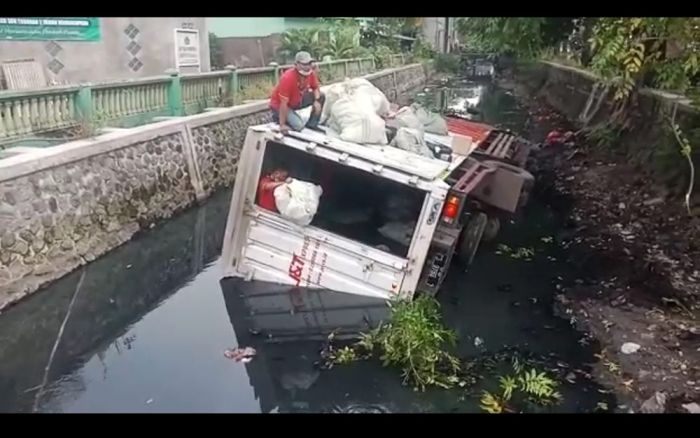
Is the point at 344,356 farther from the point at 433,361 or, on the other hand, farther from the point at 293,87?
the point at 293,87

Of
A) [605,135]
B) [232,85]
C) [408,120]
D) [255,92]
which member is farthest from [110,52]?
[605,135]

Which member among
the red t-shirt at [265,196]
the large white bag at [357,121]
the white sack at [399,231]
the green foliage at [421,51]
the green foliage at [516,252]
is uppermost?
the large white bag at [357,121]

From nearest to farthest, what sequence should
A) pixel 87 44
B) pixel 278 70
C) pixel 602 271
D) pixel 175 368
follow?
pixel 175 368 < pixel 602 271 < pixel 87 44 < pixel 278 70

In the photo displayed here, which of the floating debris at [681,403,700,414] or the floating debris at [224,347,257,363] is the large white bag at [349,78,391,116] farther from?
the floating debris at [681,403,700,414]

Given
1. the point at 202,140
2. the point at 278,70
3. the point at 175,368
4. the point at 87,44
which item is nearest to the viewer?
the point at 175,368

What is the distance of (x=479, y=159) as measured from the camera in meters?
9.78

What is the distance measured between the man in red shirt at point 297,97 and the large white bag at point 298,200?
2.28 ft

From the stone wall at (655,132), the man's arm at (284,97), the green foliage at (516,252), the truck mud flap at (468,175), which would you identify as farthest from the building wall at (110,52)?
the stone wall at (655,132)

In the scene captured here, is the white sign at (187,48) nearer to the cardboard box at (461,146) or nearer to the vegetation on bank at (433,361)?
the cardboard box at (461,146)

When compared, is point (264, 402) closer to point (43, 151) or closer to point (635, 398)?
point (635, 398)

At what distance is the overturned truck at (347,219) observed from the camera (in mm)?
6895

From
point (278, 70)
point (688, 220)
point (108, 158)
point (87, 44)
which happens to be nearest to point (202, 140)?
point (108, 158)

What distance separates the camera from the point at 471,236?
887 cm

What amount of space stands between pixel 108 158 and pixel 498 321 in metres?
6.06
